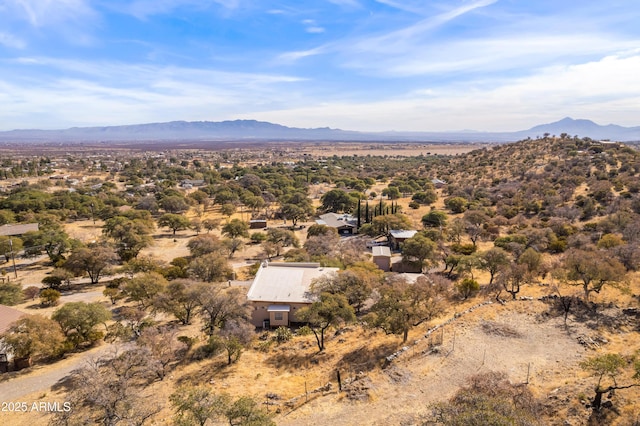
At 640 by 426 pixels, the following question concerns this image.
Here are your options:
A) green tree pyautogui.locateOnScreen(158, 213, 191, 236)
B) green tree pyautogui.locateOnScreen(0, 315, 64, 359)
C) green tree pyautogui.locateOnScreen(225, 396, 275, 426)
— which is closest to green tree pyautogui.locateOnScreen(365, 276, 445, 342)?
green tree pyautogui.locateOnScreen(225, 396, 275, 426)

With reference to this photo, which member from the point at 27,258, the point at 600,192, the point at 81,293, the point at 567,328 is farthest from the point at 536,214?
the point at 27,258

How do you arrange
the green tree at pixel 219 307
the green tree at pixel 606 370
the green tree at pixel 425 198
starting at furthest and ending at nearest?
the green tree at pixel 425 198 → the green tree at pixel 219 307 → the green tree at pixel 606 370

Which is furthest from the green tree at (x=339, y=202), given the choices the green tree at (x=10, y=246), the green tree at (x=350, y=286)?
the green tree at (x=10, y=246)

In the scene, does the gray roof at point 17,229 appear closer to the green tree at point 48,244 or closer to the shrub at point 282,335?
the green tree at point 48,244

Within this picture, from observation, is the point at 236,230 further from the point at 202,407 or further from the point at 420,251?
the point at 202,407

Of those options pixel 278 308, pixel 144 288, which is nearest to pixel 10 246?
pixel 144 288

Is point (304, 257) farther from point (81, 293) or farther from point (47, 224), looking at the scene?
point (47, 224)
